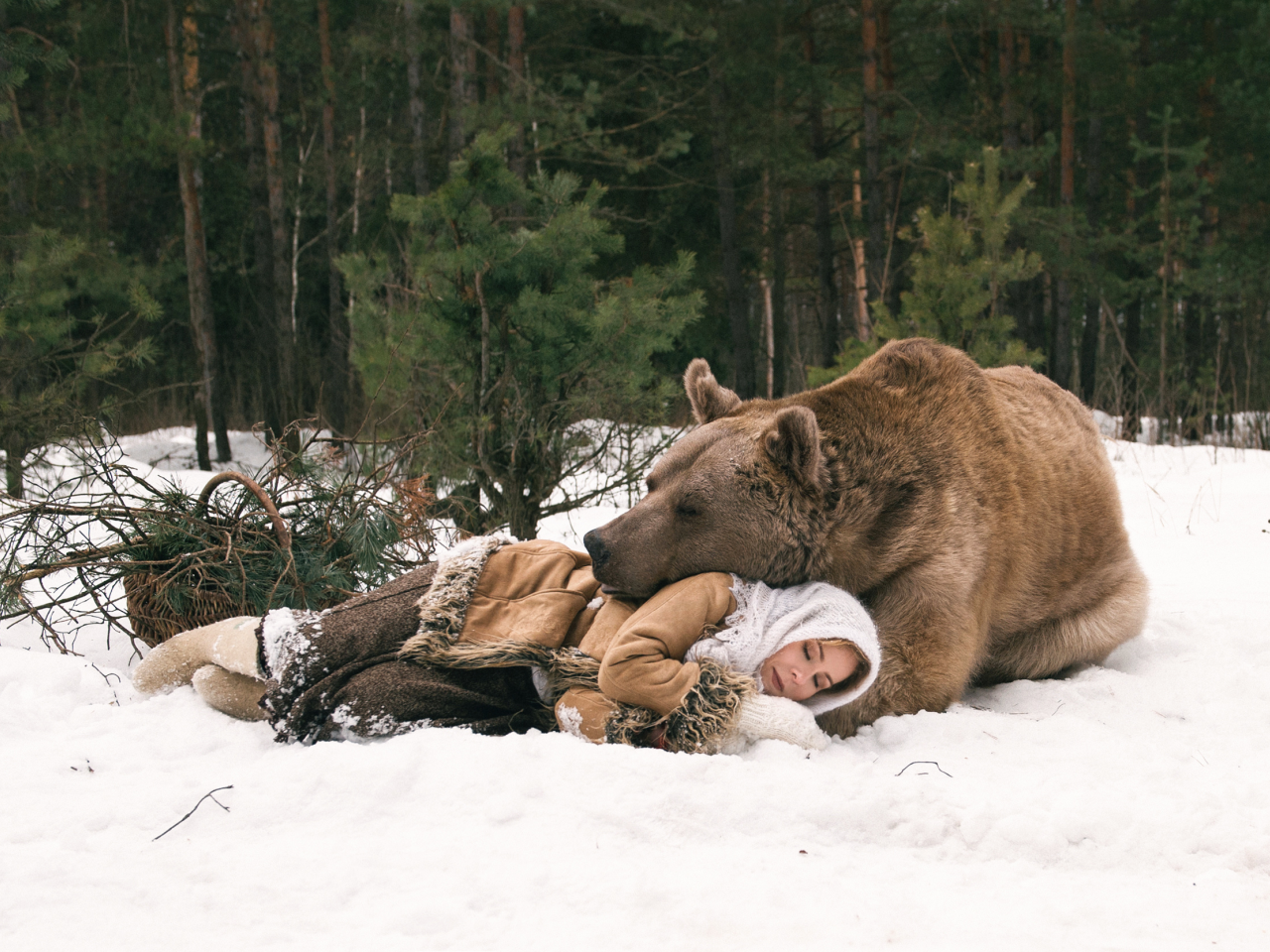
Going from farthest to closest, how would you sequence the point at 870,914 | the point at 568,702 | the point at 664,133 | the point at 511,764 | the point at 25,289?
the point at 664,133 < the point at 25,289 < the point at 568,702 < the point at 511,764 < the point at 870,914

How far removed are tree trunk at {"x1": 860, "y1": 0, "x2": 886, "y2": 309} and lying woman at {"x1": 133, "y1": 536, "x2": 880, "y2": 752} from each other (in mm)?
12202

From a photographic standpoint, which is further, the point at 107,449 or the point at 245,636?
the point at 107,449

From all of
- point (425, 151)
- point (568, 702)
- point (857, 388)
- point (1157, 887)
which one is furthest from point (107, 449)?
point (425, 151)

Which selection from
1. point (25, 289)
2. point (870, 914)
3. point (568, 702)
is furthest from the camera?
point (25, 289)

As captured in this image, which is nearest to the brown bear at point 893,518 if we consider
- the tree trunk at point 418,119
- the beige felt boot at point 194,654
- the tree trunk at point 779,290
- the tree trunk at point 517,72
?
the beige felt boot at point 194,654

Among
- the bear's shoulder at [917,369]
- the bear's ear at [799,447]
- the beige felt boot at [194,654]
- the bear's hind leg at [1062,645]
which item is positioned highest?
the bear's shoulder at [917,369]

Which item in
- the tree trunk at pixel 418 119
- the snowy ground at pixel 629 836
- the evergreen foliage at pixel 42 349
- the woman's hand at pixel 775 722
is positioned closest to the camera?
the snowy ground at pixel 629 836

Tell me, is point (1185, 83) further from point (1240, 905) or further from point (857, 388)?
point (1240, 905)

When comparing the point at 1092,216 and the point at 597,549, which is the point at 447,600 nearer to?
the point at 597,549

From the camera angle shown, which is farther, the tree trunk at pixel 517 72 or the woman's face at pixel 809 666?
the tree trunk at pixel 517 72

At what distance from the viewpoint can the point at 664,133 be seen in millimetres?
14750

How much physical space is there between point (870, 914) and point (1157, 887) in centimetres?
65

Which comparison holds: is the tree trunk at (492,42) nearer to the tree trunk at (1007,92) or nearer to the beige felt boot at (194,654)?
the tree trunk at (1007,92)

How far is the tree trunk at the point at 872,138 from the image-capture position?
1399 centimetres
